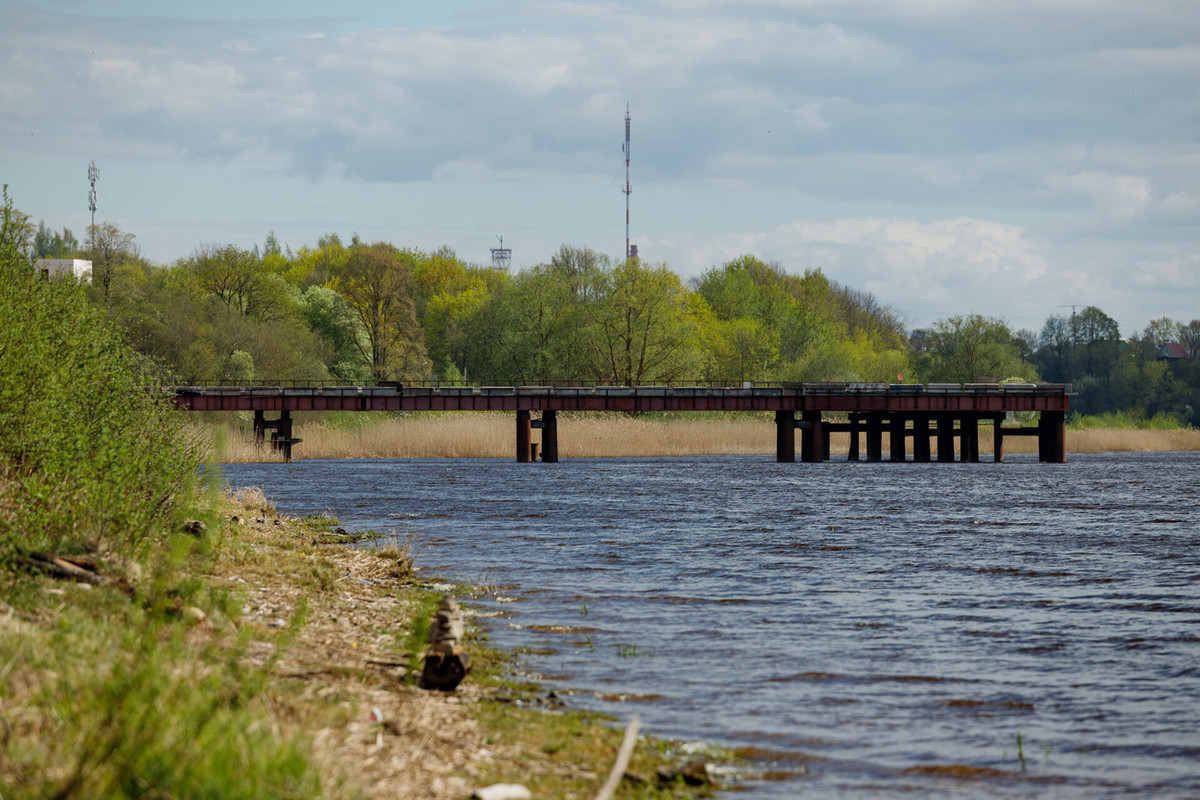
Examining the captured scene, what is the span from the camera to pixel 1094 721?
41.5 ft

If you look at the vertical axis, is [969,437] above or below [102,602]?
below

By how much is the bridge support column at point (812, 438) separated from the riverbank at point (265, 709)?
68.6 metres

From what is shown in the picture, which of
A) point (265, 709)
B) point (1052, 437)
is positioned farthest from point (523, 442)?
point (265, 709)

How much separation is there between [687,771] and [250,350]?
3494 inches

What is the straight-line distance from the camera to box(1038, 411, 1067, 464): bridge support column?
8250cm

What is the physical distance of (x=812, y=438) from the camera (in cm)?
8369

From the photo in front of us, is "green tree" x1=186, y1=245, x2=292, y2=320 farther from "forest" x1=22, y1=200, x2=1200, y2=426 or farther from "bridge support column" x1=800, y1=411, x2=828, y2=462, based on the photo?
"bridge support column" x1=800, y1=411, x2=828, y2=462

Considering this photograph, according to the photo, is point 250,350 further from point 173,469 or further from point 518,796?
point 518,796

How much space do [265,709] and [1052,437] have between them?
263 feet

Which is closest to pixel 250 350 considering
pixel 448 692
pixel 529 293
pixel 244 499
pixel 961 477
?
pixel 529 293

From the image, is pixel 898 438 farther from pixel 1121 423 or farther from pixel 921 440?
pixel 1121 423

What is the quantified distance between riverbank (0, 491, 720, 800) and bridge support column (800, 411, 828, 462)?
68601 millimetres

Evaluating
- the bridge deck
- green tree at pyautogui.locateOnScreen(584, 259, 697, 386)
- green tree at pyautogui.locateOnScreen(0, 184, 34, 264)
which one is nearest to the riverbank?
green tree at pyautogui.locateOnScreen(0, 184, 34, 264)

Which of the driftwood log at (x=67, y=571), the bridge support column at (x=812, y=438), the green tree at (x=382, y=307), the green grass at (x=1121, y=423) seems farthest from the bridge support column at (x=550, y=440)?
the driftwood log at (x=67, y=571)
